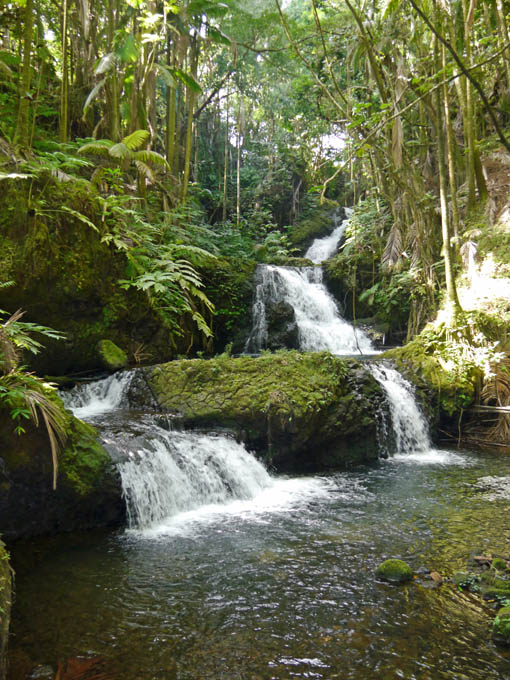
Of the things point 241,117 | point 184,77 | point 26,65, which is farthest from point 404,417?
point 241,117

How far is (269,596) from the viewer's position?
3861mm

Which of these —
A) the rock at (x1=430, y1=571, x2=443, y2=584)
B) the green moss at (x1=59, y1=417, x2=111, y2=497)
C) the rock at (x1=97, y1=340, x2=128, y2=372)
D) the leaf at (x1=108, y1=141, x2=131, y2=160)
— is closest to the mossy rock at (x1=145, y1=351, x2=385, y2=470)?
the rock at (x1=97, y1=340, x2=128, y2=372)

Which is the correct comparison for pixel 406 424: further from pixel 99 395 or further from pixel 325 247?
pixel 325 247

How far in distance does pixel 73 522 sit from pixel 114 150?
7136 millimetres

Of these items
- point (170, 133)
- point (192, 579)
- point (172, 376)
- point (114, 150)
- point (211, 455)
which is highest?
point (170, 133)

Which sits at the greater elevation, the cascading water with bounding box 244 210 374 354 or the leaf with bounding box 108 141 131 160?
the leaf with bounding box 108 141 131 160

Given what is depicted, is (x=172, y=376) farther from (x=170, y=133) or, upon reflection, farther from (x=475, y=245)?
(x=170, y=133)

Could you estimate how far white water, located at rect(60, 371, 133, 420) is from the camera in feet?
25.1

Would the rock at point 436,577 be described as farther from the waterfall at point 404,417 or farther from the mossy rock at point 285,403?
the waterfall at point 404,417

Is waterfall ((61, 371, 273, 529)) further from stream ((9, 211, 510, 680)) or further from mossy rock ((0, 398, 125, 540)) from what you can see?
mossy rock ((0, 398, 125, 540))

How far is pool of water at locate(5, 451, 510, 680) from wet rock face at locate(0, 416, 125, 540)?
0.25 m

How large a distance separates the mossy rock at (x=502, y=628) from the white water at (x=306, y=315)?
29.1 ft

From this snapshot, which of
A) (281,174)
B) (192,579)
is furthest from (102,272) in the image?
(281,174)

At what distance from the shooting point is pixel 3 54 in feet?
25.7
